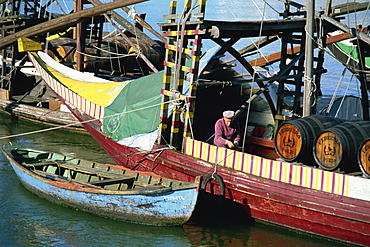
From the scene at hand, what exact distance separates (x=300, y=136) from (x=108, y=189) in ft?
12.4

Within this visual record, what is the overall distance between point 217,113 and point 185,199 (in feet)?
16.4

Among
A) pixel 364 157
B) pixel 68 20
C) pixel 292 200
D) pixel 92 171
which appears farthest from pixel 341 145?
pixel 68 20

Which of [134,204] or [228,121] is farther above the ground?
[228,121]

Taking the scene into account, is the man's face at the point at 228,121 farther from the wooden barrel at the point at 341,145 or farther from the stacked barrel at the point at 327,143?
the wooden barrel at the point at 341,145

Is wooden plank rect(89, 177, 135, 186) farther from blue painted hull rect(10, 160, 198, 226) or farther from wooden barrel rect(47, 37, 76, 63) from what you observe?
wooden barrel rect(47, 37, 76, 63)

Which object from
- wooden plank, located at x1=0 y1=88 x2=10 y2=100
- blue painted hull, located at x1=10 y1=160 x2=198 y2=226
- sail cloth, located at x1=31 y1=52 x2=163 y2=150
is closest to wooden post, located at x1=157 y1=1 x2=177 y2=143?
sail cloth, located at x1=31 y1=52 x2=163 y2=150

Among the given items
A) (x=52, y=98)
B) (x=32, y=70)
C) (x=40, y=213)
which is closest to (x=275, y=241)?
(x=40, y=213)

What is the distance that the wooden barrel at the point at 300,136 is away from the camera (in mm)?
9641

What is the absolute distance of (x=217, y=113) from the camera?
14.0m

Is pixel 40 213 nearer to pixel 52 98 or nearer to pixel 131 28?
pixel 52 98

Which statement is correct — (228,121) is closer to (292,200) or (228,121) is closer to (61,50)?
(292,200)

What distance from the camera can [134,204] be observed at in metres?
9.79

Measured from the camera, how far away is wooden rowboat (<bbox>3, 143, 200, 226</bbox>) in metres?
9.45

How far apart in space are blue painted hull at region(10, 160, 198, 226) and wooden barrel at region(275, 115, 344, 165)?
2027 millimetres
